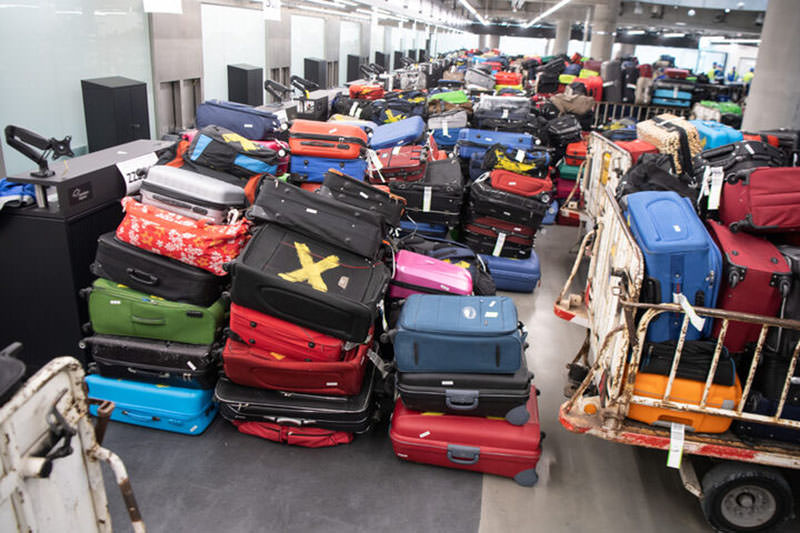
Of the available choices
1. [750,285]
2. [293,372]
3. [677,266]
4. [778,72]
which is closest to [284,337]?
[293,372]

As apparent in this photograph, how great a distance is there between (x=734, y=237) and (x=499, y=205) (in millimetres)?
3090

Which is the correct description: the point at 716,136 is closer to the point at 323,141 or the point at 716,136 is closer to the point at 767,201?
the point at 767,201

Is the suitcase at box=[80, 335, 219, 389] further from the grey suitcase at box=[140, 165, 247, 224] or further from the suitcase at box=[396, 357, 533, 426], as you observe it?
the suitcase at box=[396, 357, 533, 426]

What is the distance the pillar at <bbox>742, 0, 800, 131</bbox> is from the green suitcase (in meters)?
8.95

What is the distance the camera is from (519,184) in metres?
6.27

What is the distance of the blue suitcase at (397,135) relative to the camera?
21.2 ft

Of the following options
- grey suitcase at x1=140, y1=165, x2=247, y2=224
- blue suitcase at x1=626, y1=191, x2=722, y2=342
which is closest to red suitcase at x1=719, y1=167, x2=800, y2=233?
blue suitcase at x1=626, y1=191, x2=722, y2=342

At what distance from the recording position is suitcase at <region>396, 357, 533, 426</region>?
3.23 meters

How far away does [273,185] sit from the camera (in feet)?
12.0

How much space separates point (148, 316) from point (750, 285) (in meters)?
3.35

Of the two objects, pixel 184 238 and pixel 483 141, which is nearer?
pixel 184 238

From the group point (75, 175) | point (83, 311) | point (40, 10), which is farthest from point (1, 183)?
point (40, 10)

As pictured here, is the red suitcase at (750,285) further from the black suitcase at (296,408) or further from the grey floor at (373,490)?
the black suitcase at (296,408)

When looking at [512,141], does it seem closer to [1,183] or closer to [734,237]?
[734,237]
